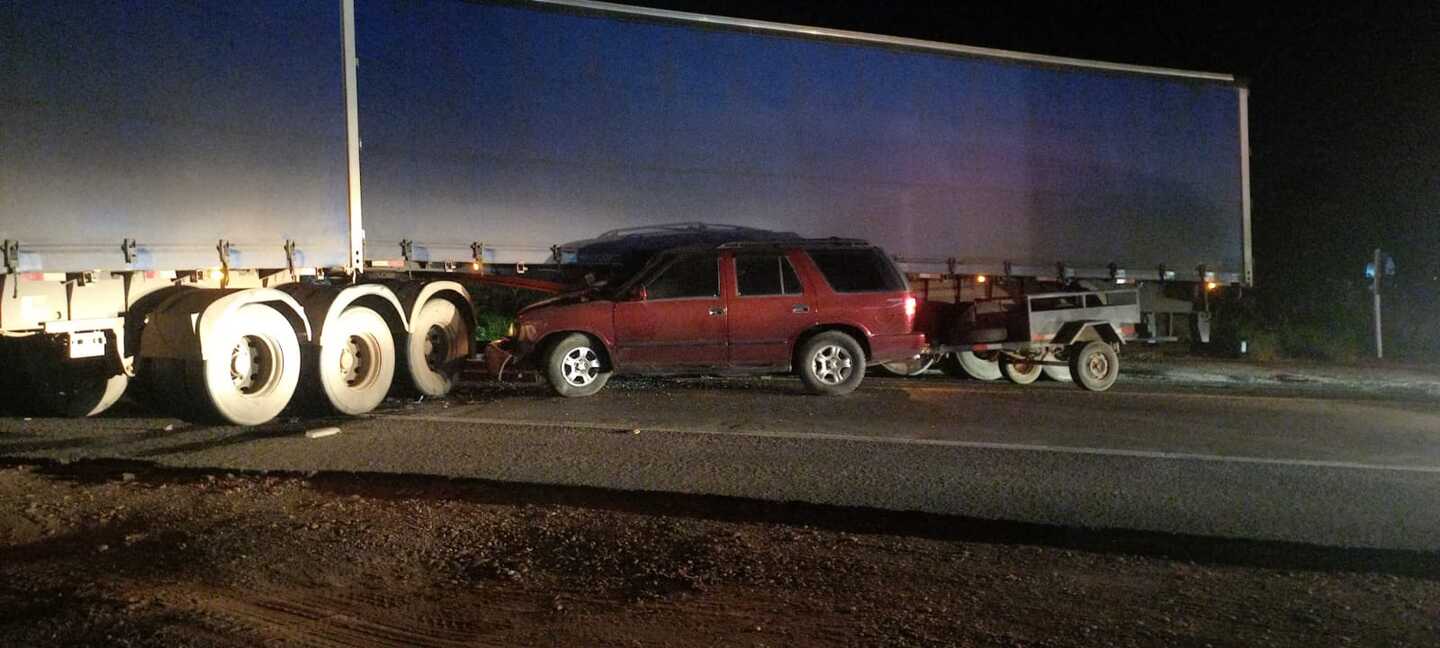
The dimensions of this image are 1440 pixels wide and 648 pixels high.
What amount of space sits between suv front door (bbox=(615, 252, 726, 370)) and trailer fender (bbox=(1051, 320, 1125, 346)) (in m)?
4.34

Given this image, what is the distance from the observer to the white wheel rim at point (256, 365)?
10352 mm

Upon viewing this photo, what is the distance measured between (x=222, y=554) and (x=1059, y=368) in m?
11.5

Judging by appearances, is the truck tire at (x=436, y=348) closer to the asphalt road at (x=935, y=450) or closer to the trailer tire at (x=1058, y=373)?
the asphalt road at (x=935, y=450)

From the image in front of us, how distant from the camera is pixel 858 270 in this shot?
12.5m

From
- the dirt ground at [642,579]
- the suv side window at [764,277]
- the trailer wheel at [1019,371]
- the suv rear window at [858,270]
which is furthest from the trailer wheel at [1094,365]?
the dirt ground at [642,579]

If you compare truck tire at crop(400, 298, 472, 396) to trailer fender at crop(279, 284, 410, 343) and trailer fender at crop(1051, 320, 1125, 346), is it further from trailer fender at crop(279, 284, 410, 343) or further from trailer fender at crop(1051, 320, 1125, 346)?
trailer fender at crop(1051, 320, 1125, 346)

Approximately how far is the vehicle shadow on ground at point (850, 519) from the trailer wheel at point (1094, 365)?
738 centimetres

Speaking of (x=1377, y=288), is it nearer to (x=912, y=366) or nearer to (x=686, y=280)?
(x=912, y=366)

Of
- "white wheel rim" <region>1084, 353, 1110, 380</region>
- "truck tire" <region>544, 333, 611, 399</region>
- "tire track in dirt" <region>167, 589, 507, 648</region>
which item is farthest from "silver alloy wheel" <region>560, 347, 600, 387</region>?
"tire track in dirt" <region>167, 589, 507, 648</region>

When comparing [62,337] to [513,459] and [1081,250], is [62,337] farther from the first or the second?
[1081,250]

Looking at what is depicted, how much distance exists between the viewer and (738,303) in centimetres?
1220

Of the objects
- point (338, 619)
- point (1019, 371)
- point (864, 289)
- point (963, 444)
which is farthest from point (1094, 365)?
point (338, 619)

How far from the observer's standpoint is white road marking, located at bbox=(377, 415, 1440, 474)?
27.3ft

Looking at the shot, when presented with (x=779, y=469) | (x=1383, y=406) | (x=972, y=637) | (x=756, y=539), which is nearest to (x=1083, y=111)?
(x=1383, y=406)
